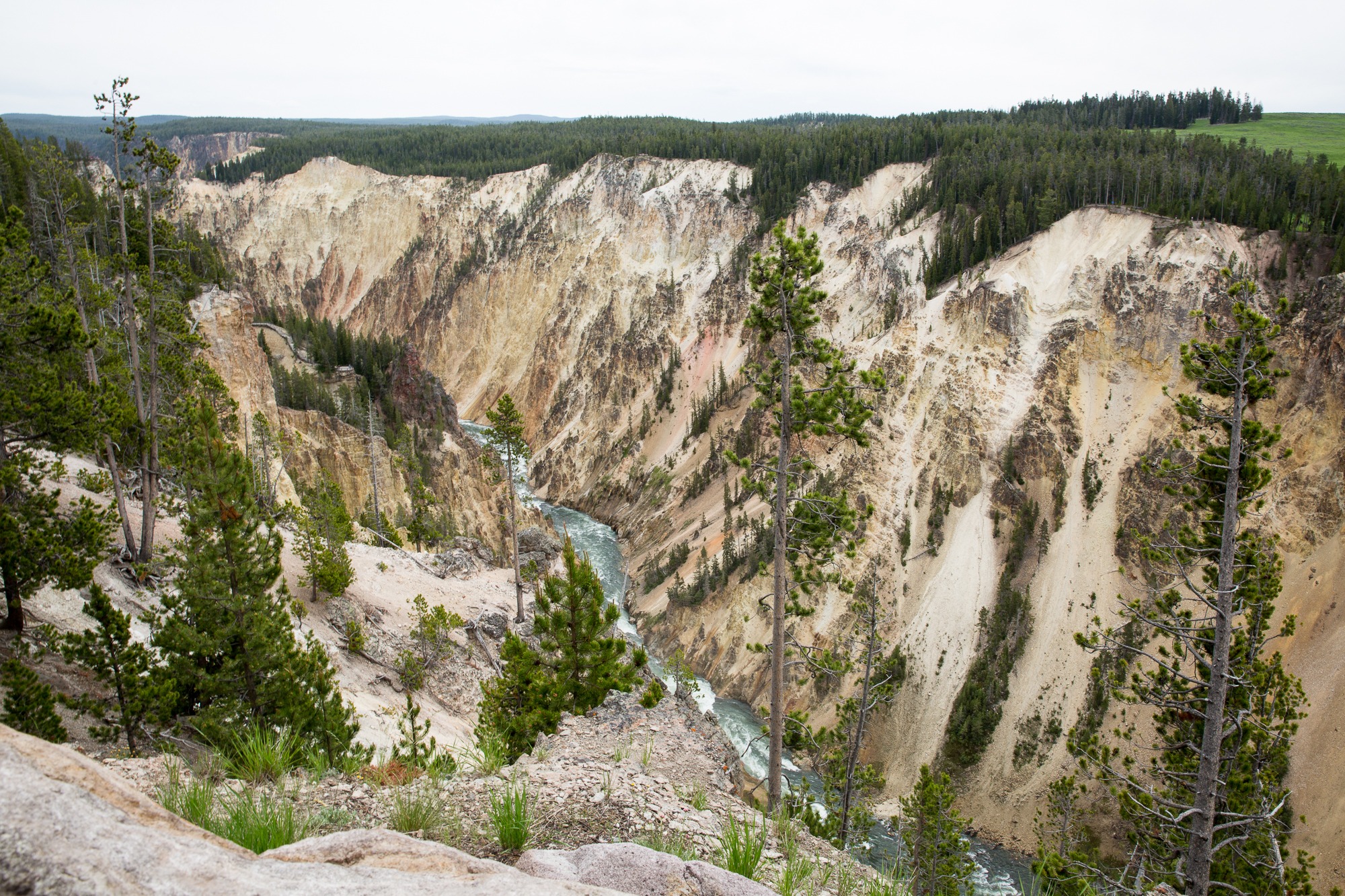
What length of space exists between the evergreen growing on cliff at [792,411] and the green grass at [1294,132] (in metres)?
78.0

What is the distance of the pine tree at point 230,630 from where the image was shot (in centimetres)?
1136

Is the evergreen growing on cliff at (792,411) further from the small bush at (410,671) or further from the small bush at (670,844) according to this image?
the small bush at (410,671)

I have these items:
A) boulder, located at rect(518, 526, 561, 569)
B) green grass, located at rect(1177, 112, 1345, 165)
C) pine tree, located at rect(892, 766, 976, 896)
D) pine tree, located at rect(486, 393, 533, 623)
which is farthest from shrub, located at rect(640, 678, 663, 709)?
green grass, located at rect(1177, 112, 1345, 165)

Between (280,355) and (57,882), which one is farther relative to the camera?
(280,355)

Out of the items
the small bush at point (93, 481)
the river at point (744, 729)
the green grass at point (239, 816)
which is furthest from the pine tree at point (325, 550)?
the green grass at point (239, 816)

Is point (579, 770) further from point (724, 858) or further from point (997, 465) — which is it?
point (997, 465)

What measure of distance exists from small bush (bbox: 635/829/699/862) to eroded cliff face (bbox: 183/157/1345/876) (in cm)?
2840

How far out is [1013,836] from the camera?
32188 millimetres

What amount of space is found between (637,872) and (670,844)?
1171mm

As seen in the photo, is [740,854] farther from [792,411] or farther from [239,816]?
[792,411]

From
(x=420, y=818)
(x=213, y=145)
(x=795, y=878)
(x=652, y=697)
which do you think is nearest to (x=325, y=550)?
(x=652, y=697)

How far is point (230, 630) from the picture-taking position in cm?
1149

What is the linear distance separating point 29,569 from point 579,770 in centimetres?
878

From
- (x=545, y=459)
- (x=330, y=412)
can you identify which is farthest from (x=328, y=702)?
(x=545, y=459)
